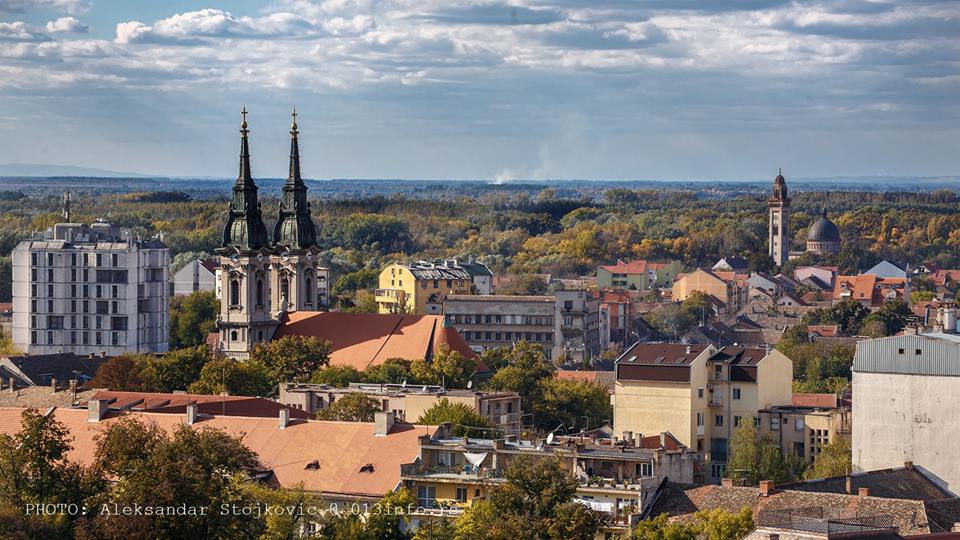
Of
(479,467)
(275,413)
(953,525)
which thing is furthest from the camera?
(275,413)

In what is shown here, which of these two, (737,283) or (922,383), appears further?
(737,283)

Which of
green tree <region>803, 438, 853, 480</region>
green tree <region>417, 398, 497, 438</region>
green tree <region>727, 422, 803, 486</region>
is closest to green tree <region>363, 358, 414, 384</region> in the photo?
green tree <region>417, 398, 497, 438</region>

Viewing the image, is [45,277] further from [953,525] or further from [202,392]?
[953,525]

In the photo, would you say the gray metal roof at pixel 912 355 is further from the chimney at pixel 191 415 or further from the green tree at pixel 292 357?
the green tree at pixel 292 357

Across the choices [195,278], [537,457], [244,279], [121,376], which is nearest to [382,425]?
[537,457]

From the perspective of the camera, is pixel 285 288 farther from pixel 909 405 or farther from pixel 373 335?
pixel 909 405

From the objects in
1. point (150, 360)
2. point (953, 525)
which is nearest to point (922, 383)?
point (953, 525)

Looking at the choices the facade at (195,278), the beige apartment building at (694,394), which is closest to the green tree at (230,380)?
the beige apartment building at (694,394)

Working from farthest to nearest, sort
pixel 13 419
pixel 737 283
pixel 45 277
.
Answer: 1. pixel 737 283
2. pixel 45 277
3. pixel 13 419
